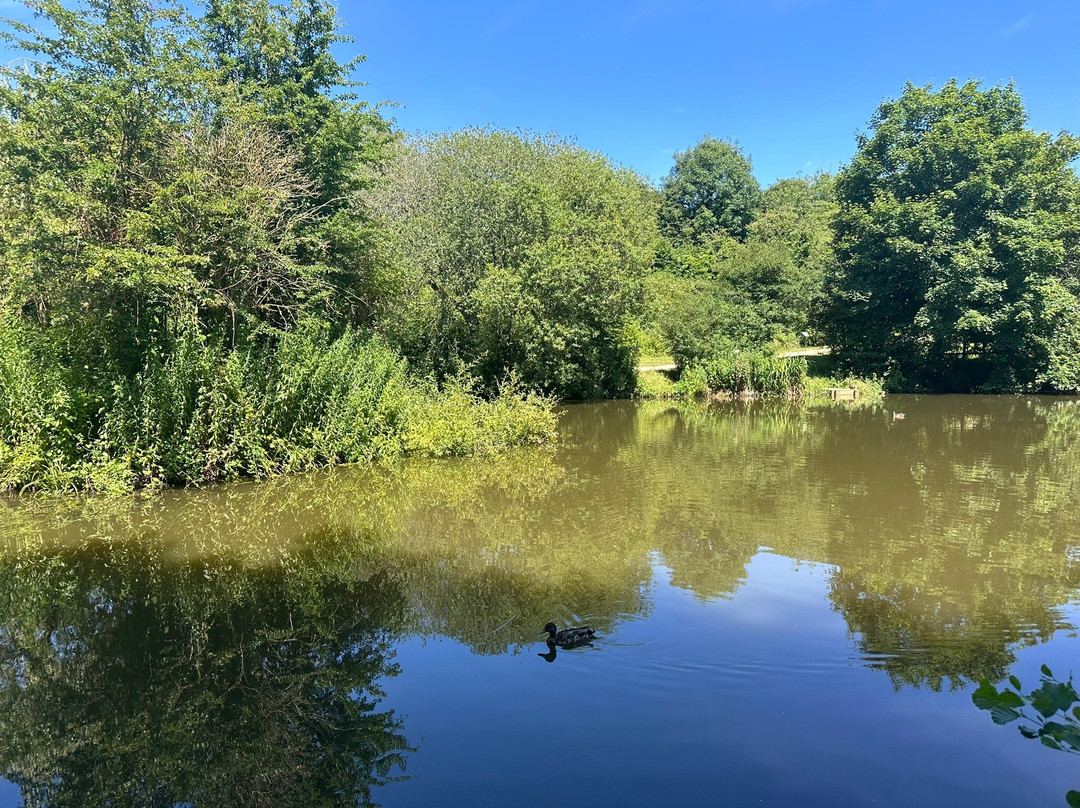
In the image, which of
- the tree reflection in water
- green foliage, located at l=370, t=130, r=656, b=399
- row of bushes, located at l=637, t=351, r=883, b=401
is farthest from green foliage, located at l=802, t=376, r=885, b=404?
the tree reflection in water

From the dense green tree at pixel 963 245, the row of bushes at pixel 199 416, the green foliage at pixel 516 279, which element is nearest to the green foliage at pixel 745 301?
the dense green tree at pixel 963 245

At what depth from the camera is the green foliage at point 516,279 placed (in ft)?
72.4

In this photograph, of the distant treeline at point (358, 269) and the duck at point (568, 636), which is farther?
the distant treeline at point (358, 269)

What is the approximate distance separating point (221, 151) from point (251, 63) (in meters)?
5.29

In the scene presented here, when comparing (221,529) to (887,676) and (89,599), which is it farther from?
(887,676)

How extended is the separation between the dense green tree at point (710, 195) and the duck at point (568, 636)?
51.5 m

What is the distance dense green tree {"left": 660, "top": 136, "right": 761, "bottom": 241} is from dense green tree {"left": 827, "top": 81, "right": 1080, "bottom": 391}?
25.4 m

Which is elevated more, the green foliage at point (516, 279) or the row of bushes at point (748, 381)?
the green foliage at point (516, 279)

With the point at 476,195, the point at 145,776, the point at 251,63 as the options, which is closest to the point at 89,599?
the point at 145,776

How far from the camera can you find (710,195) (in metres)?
56.6

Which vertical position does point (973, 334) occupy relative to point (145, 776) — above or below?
above

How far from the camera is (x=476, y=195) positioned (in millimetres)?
22953

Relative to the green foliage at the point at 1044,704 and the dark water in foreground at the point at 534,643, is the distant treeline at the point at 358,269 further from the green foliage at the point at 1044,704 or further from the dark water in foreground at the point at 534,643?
the green foliage at the point at 1044,704

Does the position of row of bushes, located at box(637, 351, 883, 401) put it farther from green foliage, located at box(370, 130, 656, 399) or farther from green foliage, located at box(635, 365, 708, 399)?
green foliage, located at box(370, 130, 656, 399)
